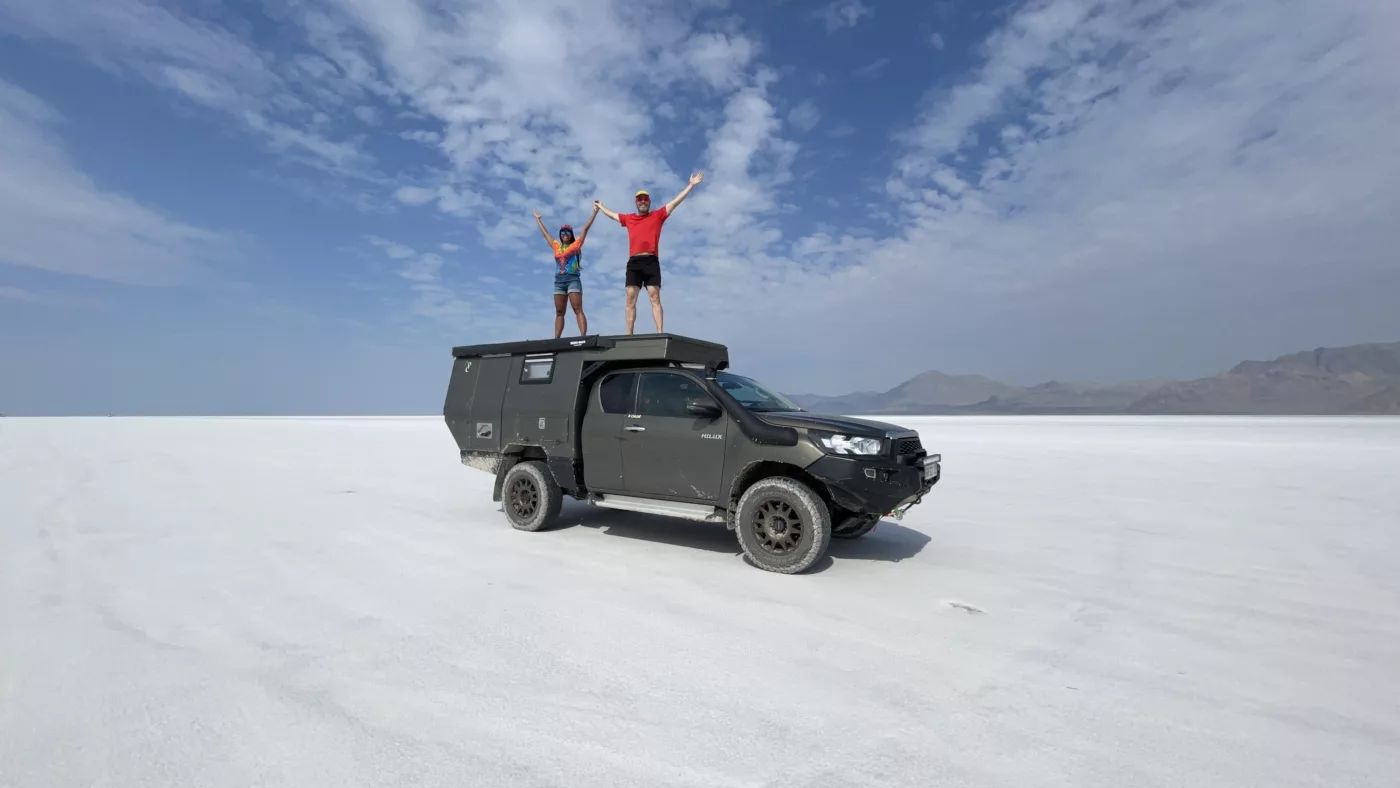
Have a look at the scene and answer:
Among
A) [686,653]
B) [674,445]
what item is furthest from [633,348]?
[686,653]

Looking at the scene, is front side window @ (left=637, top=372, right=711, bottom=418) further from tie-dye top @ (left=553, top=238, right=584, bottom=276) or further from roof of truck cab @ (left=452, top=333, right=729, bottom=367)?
tie-dye top @ (left=553, top=238, right=584, bottom=276)

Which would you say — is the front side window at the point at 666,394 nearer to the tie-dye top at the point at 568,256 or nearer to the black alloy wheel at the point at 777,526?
the black alloy wheel at the point at 777,526

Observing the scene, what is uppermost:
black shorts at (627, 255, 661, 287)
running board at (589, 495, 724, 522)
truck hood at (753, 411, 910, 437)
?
black shorts at (627, 255, 661, 287)

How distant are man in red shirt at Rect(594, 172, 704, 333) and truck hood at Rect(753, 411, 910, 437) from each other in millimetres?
2857

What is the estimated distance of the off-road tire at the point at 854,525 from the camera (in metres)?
5.67

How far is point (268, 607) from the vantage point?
4164mm

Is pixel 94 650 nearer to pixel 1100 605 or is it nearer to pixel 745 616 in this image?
pixel 745 616

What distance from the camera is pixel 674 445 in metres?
5.95

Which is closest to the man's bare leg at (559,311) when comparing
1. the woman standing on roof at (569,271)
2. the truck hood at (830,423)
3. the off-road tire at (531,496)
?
the woman standing on roof at (569,271)

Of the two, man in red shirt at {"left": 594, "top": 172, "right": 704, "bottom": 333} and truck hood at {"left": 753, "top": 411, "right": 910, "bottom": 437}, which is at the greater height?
man in red shirt at {"left": 594, "top": 172, "right": 704, "bottom": 333}

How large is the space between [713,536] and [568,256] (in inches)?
183

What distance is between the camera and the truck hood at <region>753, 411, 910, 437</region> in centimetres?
527

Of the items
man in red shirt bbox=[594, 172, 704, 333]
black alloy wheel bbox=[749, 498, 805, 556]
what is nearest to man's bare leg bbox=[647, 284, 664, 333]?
man in red shirt bbox=[594, 172, 704, 333]

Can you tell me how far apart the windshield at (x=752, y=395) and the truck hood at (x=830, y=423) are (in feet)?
0.70
